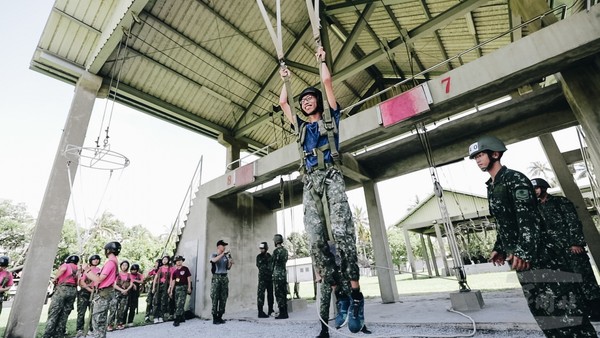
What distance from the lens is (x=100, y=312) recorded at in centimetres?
443

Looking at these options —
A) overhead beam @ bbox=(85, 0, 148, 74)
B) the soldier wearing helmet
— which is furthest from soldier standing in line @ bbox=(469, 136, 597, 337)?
the soldier wearing helmet

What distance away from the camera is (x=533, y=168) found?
5762cm

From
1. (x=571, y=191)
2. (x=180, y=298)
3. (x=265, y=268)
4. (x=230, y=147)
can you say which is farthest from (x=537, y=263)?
(x=230, y=147)

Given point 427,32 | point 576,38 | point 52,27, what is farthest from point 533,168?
point 52,27

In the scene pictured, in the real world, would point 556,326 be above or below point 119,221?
below

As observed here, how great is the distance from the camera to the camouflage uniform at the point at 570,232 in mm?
3480

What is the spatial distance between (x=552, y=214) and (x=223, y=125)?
1182cm

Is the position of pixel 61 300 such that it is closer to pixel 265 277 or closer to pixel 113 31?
pixel 265 277

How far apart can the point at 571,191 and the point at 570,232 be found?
3.70 meters

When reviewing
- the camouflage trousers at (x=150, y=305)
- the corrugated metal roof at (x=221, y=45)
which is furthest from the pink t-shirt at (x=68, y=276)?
the corrugated metal roof at (x=221, y=45)

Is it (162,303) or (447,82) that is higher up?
(447,82)

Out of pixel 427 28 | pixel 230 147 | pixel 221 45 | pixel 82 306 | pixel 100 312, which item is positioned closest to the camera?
pixel 100 312

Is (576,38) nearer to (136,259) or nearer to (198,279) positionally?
(198,279)

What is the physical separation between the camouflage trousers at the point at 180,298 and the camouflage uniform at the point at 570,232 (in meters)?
7.92
